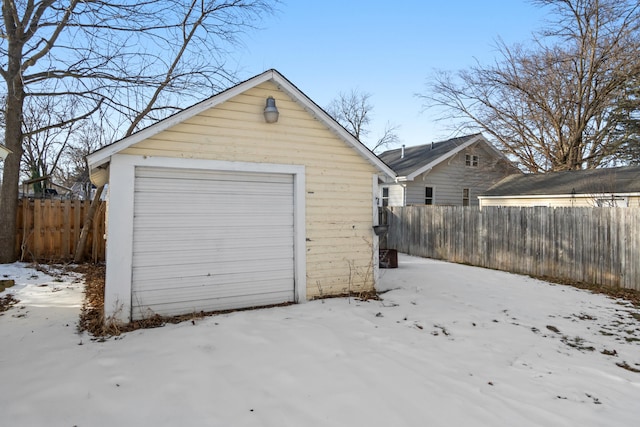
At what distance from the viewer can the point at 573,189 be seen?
13688mm

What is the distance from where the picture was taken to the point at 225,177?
19.5ft

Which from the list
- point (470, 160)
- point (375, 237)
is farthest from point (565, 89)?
point (375, 237)

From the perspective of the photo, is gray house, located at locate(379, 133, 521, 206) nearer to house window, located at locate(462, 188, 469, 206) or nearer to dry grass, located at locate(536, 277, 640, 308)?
house window, located at locate(462, 188, 469, 206)

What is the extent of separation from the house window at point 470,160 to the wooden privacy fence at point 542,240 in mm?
7826

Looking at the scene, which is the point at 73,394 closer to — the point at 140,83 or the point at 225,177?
the point at 225,177

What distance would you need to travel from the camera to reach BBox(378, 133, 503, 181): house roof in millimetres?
17656

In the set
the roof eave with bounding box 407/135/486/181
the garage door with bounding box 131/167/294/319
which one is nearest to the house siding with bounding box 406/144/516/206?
Answer: the roof eave with bounding box 407/135/486/181

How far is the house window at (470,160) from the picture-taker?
19.5 m

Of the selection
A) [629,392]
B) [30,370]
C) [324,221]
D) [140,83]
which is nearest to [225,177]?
[324,221]

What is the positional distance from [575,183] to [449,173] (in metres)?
5.89

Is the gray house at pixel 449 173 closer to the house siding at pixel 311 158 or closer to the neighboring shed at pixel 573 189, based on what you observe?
the neighboring shed at pixel 573 189

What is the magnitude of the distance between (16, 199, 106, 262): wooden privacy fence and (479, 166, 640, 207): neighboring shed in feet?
53.3

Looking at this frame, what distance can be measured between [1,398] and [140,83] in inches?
305

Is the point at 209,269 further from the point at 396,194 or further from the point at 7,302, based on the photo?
the point at 396,194
